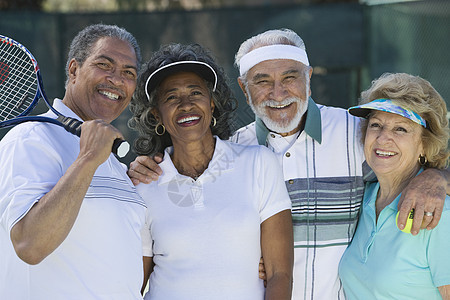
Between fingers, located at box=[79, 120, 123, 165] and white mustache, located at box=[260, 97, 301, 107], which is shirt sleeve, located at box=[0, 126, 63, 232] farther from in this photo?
white mustache, located at box=[260, 97, 301, 107]

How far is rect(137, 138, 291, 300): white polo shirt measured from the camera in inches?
99.5

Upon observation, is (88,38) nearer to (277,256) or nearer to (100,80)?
(100,80)

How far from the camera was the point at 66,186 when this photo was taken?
1964 millimetres

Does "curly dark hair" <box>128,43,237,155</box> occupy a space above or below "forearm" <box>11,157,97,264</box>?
above

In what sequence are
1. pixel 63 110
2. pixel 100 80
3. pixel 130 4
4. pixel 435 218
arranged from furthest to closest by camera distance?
pixel 130 4 → pixel 100 80 → pixel 63 110 → pixel 435 218

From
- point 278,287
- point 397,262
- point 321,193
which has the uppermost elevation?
point 321,193

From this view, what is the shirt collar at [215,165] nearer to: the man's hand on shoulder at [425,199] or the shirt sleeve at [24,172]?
the shirt sleeve at [24,172]

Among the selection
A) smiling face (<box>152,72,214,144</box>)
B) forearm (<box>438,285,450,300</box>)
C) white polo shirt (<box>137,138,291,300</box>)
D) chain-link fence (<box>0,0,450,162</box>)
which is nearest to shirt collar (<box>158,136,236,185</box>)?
white polo shirt (<box>137,138,291,300</box>)

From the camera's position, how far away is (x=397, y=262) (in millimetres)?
2412

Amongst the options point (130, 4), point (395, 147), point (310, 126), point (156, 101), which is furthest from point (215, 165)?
point (130, 4)

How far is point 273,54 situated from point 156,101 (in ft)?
2.14

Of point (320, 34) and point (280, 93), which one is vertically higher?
point (320, 34)

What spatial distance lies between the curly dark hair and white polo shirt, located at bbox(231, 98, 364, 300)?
0.98 ft

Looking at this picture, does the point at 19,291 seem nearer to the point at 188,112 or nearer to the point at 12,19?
the point at 188,112
